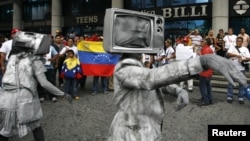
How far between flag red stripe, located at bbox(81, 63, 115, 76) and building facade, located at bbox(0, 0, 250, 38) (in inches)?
289

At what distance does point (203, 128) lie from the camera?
23.1 ft

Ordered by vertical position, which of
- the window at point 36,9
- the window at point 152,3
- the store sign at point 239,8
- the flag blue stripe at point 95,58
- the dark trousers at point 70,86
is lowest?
the dark trousers at point 70,86

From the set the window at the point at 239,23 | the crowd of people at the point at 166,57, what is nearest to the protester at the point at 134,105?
the crowd of people at the point at 166,57

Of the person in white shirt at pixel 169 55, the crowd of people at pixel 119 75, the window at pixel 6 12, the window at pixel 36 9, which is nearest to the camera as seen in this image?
the crowd of people at pixel 119 75

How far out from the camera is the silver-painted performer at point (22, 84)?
4.54 metres

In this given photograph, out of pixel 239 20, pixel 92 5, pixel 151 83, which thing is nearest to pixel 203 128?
pixel 151 83

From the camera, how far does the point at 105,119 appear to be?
762cm

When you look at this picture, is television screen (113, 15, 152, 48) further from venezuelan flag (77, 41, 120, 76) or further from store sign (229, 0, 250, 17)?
store sign (229, 0, 250, 17)

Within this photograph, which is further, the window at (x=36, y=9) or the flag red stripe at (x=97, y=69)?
the window at (x=36, y=9)

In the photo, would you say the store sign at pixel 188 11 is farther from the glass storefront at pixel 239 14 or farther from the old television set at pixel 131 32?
the old television set at pixel 131 32

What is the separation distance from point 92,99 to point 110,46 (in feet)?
24.0

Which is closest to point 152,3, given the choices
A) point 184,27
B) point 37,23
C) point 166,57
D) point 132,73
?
point 184,27

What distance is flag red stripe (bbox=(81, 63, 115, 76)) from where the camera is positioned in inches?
406

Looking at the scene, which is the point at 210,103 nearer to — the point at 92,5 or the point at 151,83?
the point at 151,83
